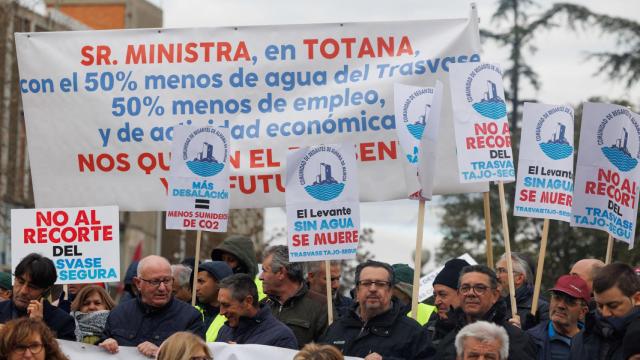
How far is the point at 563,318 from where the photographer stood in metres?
10.2

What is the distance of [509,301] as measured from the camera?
11.9m

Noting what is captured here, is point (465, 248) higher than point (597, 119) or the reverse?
the reverse

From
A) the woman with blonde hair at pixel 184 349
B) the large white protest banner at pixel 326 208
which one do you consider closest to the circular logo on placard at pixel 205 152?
the large white protest banner at pixel 326 208

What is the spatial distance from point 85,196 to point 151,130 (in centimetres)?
83

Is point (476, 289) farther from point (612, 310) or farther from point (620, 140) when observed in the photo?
point (620, 140)

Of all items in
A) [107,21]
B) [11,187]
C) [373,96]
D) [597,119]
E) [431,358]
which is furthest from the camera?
→ [107,21]

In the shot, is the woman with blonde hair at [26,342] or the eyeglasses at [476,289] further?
the eyeglasses at [476,289]

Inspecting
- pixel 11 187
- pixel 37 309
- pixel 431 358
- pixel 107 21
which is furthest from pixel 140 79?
pixel 107 21

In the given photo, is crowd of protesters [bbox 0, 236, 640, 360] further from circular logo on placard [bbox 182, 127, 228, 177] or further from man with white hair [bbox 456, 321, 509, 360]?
circular logo on placard [bbox 182, 127, 228, 177]

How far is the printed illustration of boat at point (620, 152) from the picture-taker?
11711mm

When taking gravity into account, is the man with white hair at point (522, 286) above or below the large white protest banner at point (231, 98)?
below

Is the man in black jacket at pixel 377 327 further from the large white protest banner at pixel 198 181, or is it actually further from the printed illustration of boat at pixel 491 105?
the large white protest banner at pixel 198 181

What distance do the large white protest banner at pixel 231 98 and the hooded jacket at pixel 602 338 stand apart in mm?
3564

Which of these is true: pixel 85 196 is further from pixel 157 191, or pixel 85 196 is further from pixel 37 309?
pixel 37 309
